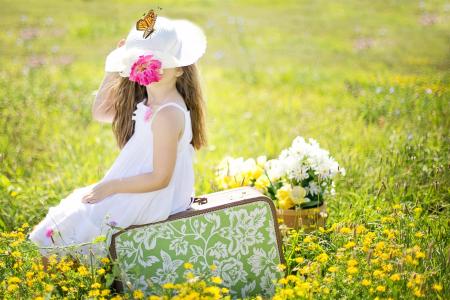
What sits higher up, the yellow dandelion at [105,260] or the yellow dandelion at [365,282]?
the yellow dandelion at [105,260]

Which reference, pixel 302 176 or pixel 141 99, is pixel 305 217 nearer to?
pixel 302 176

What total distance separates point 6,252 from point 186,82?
4.18ft

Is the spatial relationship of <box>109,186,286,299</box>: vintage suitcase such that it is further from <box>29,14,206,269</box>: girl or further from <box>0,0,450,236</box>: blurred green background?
<box>0,0,450,236</box>: blurred green background

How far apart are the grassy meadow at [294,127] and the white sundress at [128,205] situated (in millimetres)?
151

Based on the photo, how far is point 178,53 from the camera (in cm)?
328

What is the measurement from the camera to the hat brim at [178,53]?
3223 millimetres

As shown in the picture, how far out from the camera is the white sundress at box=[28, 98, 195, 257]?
323cm

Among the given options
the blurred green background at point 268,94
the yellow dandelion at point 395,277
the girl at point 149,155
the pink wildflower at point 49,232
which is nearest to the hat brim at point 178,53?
the girl at point 149,155

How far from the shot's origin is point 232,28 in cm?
1260

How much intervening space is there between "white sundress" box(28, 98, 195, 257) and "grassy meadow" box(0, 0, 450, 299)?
0.49ft

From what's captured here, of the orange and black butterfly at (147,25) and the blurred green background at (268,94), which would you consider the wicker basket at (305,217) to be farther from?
the orange and black butterfly at (147,25)

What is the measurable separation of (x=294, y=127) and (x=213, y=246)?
2.97m

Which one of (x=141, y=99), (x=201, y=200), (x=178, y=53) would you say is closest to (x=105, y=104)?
(x=141, y=99)

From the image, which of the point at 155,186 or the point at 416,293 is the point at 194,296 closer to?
the point at 155,186
